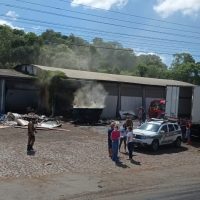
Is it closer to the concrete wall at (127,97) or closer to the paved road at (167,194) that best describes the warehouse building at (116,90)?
the concrete wall at (127,97)

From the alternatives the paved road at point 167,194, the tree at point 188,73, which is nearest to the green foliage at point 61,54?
the tree at point 188,73

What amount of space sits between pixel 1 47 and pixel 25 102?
4159 centimetres

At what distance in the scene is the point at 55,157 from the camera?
21406 mm

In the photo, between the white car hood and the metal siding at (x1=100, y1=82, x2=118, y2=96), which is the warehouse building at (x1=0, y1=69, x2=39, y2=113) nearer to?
the metal siding at (x1=100, y1=82, x2=118, y2=96)

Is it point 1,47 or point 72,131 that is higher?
point 1,47

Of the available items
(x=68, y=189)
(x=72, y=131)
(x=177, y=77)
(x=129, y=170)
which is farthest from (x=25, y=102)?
(x=177, y=77)

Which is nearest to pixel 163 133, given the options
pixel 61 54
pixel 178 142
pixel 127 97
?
pixel 178 142

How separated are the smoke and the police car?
1073 centimetres

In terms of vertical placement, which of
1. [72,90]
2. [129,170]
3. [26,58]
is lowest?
[129,170]

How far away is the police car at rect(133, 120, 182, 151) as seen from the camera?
25625mm

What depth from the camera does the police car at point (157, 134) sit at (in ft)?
84.1

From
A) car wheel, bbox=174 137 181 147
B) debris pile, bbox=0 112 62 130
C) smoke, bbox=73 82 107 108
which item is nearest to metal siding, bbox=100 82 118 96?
smoke, bbox=73 82 107 108

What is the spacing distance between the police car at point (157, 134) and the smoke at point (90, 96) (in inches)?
422

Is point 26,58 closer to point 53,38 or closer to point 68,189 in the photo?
point 53,38
